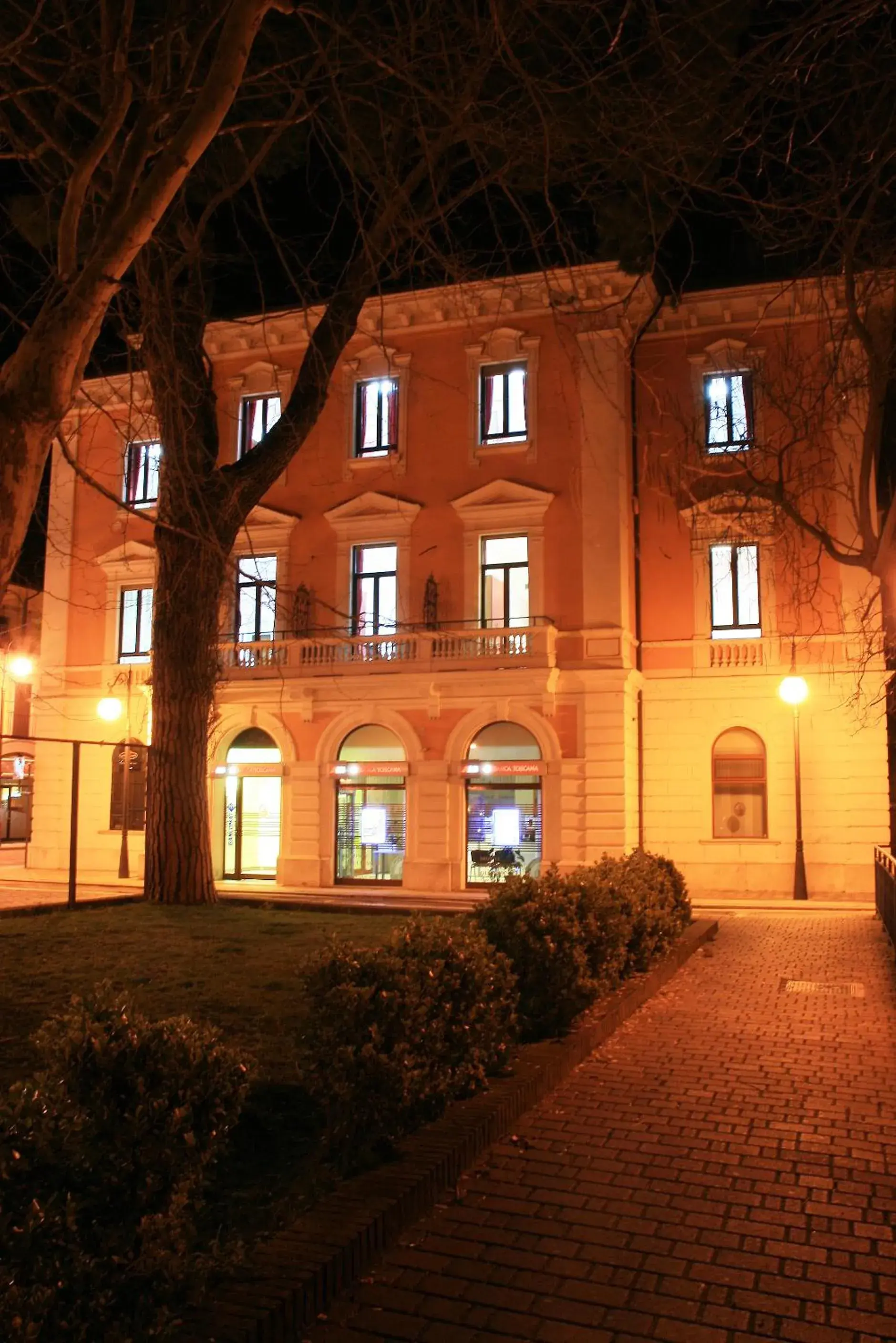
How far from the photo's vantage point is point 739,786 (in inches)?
1025

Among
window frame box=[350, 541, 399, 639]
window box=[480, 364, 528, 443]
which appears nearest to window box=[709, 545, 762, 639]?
window box=[480, 364, 528, 443]

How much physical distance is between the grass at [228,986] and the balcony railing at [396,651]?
12.7 m

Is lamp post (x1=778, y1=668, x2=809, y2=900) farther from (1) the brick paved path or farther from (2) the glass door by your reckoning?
(1) the brick paved path

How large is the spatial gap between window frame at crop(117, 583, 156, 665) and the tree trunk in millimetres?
17963

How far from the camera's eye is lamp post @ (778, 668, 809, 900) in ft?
77.7

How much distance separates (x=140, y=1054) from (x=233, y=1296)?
0.92 metres

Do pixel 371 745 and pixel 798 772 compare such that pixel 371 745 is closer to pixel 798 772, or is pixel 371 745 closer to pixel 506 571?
pixel 506 571

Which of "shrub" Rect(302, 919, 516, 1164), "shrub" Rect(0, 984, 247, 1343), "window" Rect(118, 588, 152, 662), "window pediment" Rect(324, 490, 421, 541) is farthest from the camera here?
"window" Rect(118, 588, 152, 662)

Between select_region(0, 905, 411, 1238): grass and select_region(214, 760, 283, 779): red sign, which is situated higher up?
select_region(214, 760, 283, 779): red sign

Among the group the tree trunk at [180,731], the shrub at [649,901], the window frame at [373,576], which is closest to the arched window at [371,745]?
the window frame at [373,576]

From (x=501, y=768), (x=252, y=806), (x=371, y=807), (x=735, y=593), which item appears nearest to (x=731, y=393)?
(x=735, y=593)

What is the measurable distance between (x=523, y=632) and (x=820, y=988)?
15.0 metres

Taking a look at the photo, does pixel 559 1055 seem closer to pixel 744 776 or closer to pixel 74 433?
pixel 74 433

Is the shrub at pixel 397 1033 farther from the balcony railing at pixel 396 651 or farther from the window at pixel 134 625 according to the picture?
the window at pixel 134 625
